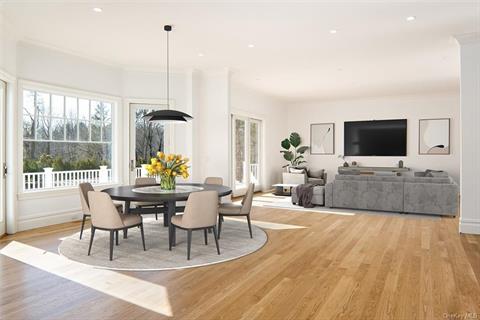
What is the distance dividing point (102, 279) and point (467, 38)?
5.67 metres

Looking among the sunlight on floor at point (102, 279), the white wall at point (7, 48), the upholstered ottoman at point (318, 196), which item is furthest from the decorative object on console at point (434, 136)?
the white wall at point (7, 48)

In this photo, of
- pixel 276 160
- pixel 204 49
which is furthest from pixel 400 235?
pixel 276 160

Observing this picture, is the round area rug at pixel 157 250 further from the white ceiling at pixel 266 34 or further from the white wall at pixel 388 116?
the white wall at pixel 388 116

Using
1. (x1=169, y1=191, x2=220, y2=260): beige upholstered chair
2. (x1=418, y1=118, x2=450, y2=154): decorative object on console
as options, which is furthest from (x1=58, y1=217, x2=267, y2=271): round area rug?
(x1=418, y1=118, x2=450, y2=154): decorative object on console

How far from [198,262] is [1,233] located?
10.2 feet

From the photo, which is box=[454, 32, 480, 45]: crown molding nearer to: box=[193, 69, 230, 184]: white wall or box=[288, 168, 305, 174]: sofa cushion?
box=[193, 69, 230, 184]: white wall

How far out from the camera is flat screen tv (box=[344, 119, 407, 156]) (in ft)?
34.0

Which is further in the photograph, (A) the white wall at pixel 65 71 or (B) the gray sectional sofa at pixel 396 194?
(B) the gray sectional sofa at pixel 396 194

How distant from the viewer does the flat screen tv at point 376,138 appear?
1035cm

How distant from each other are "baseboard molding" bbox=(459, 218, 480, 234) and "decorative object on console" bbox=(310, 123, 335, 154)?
6286 millimetres

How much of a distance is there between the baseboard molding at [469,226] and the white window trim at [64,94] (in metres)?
5.86

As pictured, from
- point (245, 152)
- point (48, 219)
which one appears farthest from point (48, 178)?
point (245, 152)

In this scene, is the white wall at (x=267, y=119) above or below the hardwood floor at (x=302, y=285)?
above

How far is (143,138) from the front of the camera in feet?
23.0
